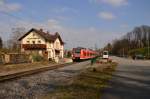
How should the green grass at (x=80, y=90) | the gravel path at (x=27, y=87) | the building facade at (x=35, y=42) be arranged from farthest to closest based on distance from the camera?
1. the building facade at (x=35, y=42)
2. the gravel path at (x=27, y=87)
3. the green grass at (x=80, y=90)

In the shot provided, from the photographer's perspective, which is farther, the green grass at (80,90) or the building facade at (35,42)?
the building facade at (35,42)

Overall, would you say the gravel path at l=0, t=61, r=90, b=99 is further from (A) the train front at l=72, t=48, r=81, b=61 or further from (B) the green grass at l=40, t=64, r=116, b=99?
(A) the train front at l=72, t=48, r=81, b=61

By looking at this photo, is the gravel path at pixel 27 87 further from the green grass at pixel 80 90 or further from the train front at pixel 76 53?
the train front at pixel 76 53

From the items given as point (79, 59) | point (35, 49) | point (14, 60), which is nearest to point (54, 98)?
point (14, 60)

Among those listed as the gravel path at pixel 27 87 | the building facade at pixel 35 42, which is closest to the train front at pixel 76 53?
the building facade at pixel 35 42

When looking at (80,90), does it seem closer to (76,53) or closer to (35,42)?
(76,53)

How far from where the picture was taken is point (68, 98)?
10.2m

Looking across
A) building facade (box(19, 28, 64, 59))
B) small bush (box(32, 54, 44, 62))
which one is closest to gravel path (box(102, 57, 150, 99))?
small bush (box(32, 54, 44, 62))

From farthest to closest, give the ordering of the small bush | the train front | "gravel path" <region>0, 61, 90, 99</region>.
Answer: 1. the train front
2. the small bush
3. "gravel path" <region>0, 61, 90, 99</region>

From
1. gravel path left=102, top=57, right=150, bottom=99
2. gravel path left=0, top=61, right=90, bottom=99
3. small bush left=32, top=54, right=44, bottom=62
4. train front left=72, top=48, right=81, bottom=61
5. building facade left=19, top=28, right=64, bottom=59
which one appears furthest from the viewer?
building facade left=19, top=28, right=64, bottom=59

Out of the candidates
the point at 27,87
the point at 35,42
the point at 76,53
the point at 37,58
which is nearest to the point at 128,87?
the point at 27,87

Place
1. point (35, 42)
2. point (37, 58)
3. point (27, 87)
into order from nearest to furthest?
1. point (27, 87)
2. point (37, 58)
3. point (35, 42)

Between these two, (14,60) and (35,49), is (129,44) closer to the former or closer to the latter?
(35,49)

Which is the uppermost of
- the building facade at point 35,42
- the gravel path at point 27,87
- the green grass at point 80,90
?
the building facade at point 35,42
